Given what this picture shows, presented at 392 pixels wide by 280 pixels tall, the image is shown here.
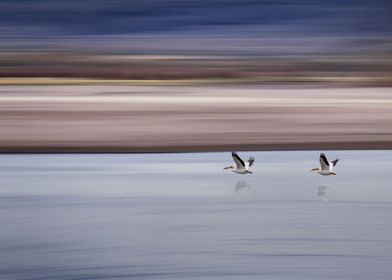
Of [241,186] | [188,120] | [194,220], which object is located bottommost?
[194,220]

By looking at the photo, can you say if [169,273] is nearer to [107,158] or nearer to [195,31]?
[107,158]

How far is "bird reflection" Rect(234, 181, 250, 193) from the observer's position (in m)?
8.95

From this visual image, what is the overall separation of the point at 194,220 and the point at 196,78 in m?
12.1

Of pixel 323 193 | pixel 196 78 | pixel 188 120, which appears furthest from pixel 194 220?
pixel 196 78

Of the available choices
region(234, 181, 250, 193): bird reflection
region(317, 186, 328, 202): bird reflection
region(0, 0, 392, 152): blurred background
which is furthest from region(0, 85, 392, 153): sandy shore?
region(317, 186, 328, 202): bird reflection

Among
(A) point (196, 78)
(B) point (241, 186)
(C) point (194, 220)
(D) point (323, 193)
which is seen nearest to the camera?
(C) point (194, 220)

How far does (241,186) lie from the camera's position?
30.0 feet

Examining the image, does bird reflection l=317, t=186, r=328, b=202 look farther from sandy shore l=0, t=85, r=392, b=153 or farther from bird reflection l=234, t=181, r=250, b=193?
sandy shore l=0, t=85, r=392, b=153

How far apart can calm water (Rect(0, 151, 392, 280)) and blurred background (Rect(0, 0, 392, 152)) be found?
1.83 metres

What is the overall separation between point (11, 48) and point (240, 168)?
1439 centimetres

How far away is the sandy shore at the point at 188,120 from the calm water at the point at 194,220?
1305mm

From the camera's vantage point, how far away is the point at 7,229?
24.5ft

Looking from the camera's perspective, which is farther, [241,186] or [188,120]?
[188,120]

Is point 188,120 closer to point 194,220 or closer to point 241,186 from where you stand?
point 241,186
